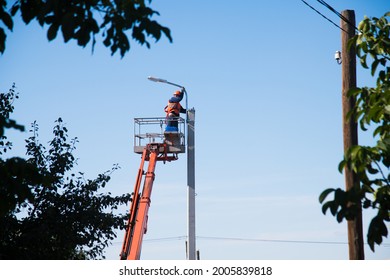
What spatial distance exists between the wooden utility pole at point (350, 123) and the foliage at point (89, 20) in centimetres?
525

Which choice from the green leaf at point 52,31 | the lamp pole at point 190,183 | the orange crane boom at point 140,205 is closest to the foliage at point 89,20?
the green leaf at point 52,31

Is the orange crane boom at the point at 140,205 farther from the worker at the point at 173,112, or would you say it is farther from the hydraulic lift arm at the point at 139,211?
the worker at the point at 173,112

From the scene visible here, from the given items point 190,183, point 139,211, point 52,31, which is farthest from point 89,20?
point 139,211

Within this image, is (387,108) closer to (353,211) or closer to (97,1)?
(353,211)

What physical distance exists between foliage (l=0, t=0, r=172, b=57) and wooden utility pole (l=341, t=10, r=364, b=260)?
525 cm

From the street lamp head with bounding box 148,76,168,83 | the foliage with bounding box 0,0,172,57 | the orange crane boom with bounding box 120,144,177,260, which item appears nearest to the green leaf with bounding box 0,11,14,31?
the foliage with bounding box 0,0,172,57

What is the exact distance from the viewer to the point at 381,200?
5.82 m

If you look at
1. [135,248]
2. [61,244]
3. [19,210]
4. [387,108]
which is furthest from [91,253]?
[387,108]

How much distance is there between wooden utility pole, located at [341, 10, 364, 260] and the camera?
11.1 m

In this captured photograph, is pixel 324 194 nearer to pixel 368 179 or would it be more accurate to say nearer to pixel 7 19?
pixel 368 179

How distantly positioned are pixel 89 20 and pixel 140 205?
1892cm
